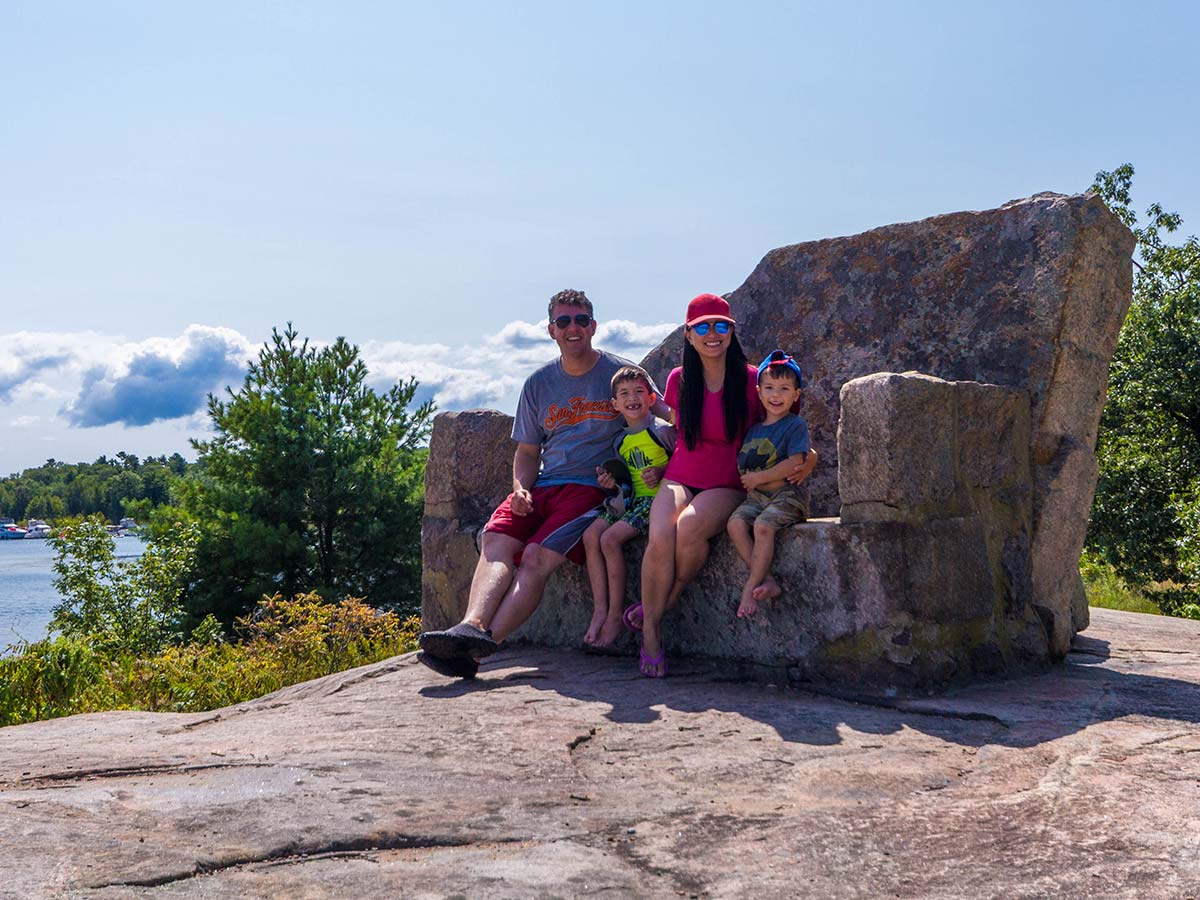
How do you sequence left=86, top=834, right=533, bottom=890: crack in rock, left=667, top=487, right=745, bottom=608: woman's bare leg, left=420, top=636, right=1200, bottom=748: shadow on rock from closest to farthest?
1. left=86, top=834, right=533, bottom=890: crack in rock
2. left=420, top=636, right=1200, bottom=748: shadow on rock
3. left=667, top=487, right=745, bottom=608: woman's bare leg

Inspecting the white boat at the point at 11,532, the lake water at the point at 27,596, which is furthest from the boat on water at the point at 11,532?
the lake water at the point at 27,596

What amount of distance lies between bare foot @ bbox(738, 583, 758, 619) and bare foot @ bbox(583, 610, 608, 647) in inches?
28.1

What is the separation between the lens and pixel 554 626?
5809mm

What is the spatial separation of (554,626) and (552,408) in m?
1.15

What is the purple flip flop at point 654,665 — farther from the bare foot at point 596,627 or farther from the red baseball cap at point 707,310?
the red baseball cap at point 707,310

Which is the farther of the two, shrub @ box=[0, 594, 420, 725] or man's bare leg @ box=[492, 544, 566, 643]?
shrub @ box=[0, 594, 420, 725]

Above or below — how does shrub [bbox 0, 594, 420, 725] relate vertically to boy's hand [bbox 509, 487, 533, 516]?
below

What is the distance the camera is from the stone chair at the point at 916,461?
455 centimetres

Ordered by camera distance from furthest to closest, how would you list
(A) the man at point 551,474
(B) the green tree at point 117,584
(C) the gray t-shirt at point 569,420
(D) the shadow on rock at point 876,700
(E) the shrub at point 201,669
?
(B) the green tree at point 117,584 < (E) the shrub at point 201,669 < (C) the gray t-shirt at point 569,420 < (A) the man at point 551,474 < (D) the shadow on rock at point 876,700

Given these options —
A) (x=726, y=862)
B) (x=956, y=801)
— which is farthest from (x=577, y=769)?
(x=956, y=801)

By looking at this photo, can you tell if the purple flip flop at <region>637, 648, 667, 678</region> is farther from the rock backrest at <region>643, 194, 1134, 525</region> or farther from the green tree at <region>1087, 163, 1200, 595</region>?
the green tree at <region>1087, 163, 1200, 595</region>

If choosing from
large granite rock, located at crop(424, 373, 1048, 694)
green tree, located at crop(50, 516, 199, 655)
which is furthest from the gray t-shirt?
green tree, located at crop(50, 516, 199, 655)

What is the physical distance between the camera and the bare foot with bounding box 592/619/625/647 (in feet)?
16.7

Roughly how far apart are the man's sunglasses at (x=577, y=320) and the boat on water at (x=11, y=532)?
102557mm
